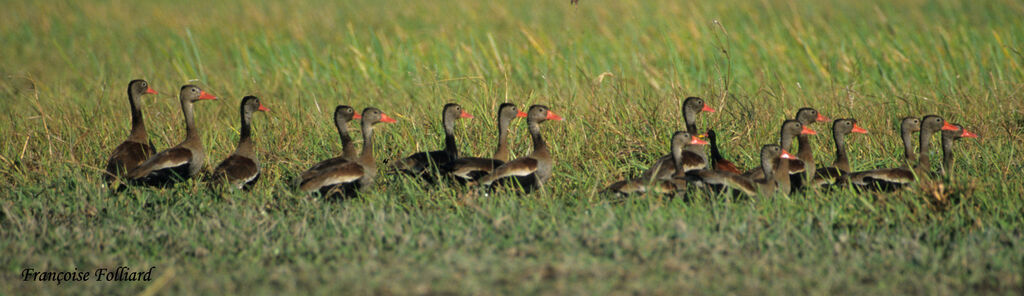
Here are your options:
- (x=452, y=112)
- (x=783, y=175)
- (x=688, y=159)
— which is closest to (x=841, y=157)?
(x=783, y=175)

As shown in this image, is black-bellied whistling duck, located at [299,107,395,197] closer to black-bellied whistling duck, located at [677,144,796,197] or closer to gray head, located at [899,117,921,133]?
black-bellied whistling duck, located at [677,144,796,197]

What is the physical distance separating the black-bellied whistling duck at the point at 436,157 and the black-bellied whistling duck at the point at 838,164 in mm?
2504

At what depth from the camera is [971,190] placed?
512 centimetres

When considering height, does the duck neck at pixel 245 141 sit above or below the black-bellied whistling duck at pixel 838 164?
above

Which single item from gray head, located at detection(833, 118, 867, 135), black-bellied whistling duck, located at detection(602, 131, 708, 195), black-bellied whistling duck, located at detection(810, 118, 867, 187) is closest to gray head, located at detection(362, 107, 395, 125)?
black-bellied whistling duck, located at detection(602, 131, 708, 195)

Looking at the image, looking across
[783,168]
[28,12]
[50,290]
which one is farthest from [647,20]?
[28,12]

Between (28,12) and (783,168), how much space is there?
1721 cm

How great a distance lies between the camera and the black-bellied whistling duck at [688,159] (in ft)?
20.1

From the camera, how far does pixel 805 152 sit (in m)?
6.44

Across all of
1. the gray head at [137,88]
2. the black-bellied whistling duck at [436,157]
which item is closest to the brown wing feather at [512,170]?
the black-bellied whistling duck at [436,157]

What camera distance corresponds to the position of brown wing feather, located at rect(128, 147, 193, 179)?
604 cm

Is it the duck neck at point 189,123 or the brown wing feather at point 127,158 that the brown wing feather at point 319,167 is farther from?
the brown wing feather at point 127,158

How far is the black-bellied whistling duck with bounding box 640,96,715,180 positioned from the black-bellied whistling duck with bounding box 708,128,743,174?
0.10 m

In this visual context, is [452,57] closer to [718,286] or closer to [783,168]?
[783,168]
